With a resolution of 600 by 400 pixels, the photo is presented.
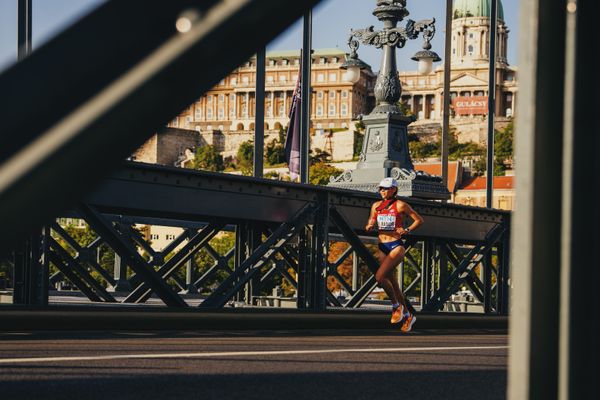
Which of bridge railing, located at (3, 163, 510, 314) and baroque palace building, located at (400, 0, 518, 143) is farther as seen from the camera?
baroque palace building, located at (400, 0, 518, 143)

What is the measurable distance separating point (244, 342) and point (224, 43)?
25.4 feet

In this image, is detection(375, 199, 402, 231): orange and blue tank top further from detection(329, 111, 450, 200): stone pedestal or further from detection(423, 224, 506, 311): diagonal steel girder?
detection(329, 111, 450, 200): stone pedestal

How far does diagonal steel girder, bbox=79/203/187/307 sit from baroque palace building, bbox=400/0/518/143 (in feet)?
493

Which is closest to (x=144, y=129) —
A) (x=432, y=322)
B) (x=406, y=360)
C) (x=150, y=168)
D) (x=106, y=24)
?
(x=106, y=24)

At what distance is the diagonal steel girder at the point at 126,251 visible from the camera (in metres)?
9.70

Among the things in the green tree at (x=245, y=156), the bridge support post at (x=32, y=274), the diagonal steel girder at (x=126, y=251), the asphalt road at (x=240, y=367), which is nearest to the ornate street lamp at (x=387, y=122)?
the diagonal steel girder at (x=126, y=251)

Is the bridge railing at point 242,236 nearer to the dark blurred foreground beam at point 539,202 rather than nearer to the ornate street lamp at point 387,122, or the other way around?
the ornate street lamp at point 387,122

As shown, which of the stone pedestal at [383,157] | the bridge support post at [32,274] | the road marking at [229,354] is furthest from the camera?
the stone pedestal at [383,157]

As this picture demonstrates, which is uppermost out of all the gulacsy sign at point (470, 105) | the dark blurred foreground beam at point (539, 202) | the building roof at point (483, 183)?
the gulacsy sign at point (470, 105)

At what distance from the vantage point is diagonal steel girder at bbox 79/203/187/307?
9.70 m

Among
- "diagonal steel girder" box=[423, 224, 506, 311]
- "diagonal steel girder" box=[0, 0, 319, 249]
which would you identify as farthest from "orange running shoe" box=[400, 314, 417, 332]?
"diagonal steel girder" box=[0, 0, 319, 249]

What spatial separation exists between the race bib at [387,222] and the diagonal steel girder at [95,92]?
10220 mm

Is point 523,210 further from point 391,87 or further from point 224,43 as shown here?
point 391,87

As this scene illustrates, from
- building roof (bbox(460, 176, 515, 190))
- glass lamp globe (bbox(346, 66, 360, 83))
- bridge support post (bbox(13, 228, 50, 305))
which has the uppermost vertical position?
glass lamp globe (bbox(346, 66, 360, 83))
